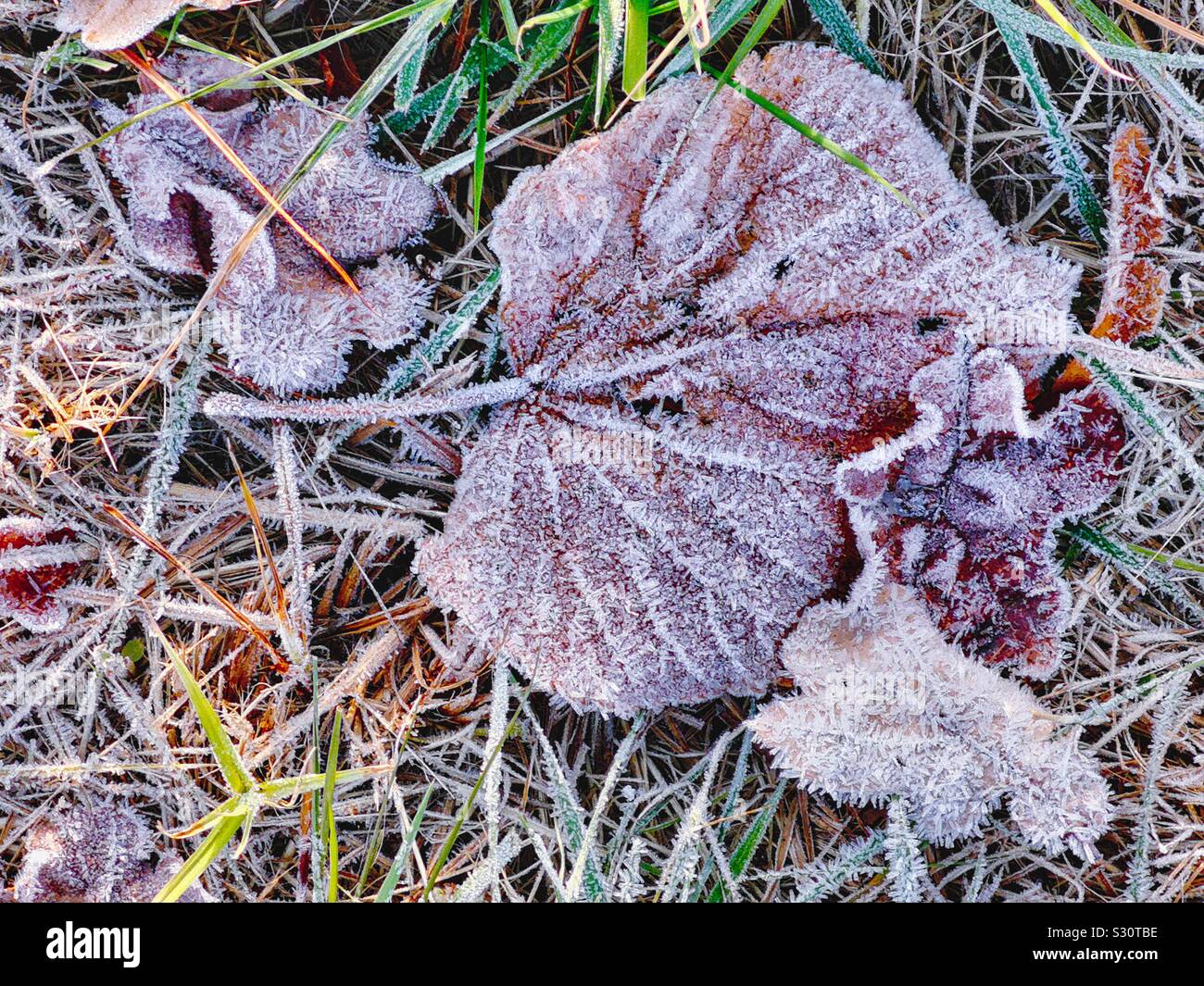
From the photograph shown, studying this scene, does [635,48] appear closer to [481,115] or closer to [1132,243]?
[481,115]

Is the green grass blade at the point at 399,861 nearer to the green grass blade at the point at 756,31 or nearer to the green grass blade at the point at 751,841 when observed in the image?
the green grass blade at the point at 751,841

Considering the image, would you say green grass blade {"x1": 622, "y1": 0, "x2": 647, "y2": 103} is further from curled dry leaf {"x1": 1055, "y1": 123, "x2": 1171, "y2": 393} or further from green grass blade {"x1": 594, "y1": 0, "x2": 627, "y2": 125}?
curled dry leaf {"x1": 1055, "y1": 123, "x2": 1171, "y2": 393}

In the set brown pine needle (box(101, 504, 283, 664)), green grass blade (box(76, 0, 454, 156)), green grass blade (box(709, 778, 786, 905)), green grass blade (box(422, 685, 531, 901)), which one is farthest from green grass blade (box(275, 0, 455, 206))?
green grass blade (box(709, 778, 786, 905))

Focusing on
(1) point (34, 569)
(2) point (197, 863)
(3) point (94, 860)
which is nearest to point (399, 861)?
(2) point (197, 863)

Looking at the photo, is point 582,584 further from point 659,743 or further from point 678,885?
point 678,885

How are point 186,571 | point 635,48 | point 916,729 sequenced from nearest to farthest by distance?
point 635,48 → point 916,729 → point 186,571

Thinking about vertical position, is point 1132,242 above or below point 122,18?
below

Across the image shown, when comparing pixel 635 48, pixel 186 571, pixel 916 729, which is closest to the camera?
pixel 635 48
